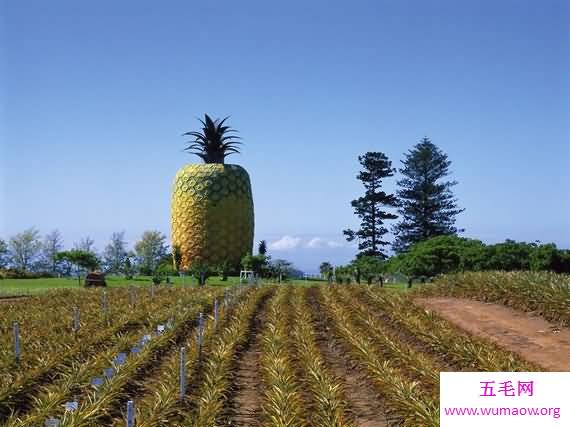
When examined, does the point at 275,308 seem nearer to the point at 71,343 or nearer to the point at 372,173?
the point at 71,343

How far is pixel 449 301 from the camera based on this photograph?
21.4 m

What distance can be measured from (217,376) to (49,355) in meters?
3.90

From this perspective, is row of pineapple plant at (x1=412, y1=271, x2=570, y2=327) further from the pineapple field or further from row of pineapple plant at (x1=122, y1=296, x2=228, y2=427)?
row of pineapple plant at (x1=122, y1=296, x2=228, y2=427)

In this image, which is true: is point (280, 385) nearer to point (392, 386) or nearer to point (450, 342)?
point (392, 386)

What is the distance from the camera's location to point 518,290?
18.8 meters

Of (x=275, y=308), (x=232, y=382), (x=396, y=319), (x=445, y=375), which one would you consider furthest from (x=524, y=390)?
(x=275, y=308)

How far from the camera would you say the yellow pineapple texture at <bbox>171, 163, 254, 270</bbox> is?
44.7 metres

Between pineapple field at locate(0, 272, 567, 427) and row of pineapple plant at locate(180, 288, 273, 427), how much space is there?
0.03 metres

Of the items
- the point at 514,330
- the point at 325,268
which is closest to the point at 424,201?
the point at 325,268

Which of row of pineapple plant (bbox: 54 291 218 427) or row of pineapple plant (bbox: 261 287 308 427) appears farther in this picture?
row of pineapple plant (bbox: 261 287 308 427)

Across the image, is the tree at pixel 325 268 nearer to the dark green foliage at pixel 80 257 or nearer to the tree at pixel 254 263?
the tree at pixel 254 263


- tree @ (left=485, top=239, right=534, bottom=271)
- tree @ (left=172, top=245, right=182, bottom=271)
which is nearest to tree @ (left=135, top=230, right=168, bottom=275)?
tree @ (left=172, top=245, right=182, bottom=271)

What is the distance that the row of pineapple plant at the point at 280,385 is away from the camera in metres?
8.24

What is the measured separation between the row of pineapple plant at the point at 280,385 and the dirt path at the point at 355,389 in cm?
78
